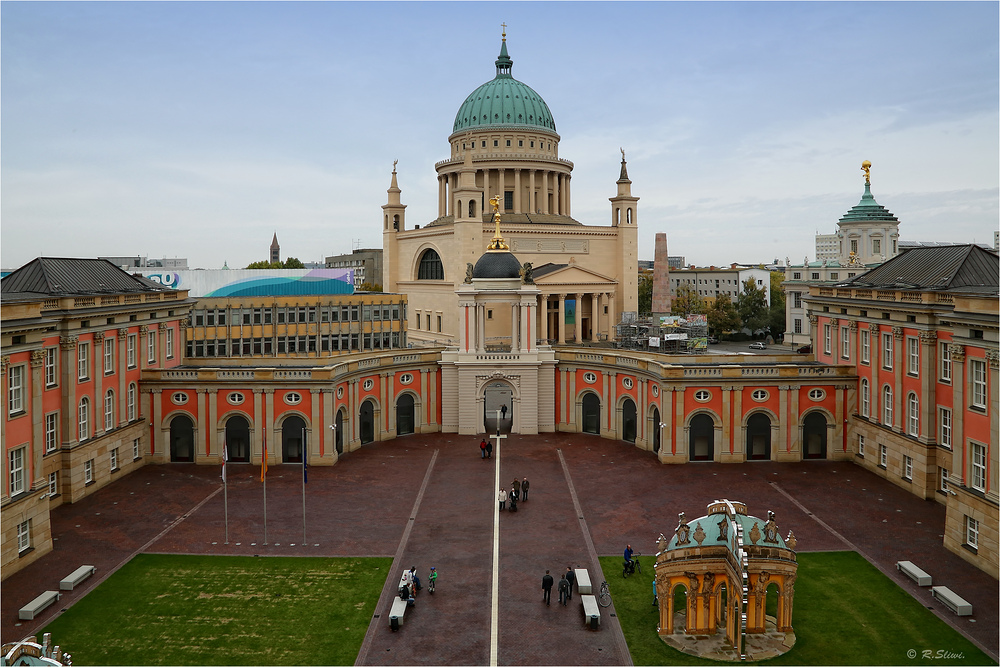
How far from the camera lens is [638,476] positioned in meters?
47.7

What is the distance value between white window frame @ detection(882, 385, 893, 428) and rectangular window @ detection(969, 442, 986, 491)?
12.5m

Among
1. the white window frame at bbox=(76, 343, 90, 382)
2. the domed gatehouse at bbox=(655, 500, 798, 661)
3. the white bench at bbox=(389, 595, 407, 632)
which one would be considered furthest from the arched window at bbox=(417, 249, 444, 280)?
the domed gatehouse at bbox=(655, 500, 798, 661)

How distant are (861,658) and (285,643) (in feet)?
59.5

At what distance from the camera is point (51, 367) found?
4206cm

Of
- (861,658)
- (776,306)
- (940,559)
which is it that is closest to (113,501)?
(861,658)

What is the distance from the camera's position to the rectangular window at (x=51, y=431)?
4184cm

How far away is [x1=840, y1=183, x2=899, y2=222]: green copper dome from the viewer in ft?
301

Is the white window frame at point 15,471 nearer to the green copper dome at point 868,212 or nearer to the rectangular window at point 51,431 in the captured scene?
the rectangular window at point 51,431

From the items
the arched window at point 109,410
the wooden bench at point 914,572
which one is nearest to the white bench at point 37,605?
the arched window at point 109,410

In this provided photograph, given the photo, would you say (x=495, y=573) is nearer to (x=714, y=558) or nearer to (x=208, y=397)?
(x=714, y=558)

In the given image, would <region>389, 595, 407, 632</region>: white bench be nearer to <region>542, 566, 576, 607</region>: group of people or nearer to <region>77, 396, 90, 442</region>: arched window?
<region>542, 566, 576, 607</region>: group of people

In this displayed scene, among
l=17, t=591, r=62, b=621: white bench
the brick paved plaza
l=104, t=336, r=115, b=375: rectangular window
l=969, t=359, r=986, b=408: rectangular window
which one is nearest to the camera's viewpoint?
the brick paved plaza

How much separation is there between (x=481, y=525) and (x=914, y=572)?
59.3 ft

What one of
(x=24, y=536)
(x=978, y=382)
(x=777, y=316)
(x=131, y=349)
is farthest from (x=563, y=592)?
(x=777, y=316)
